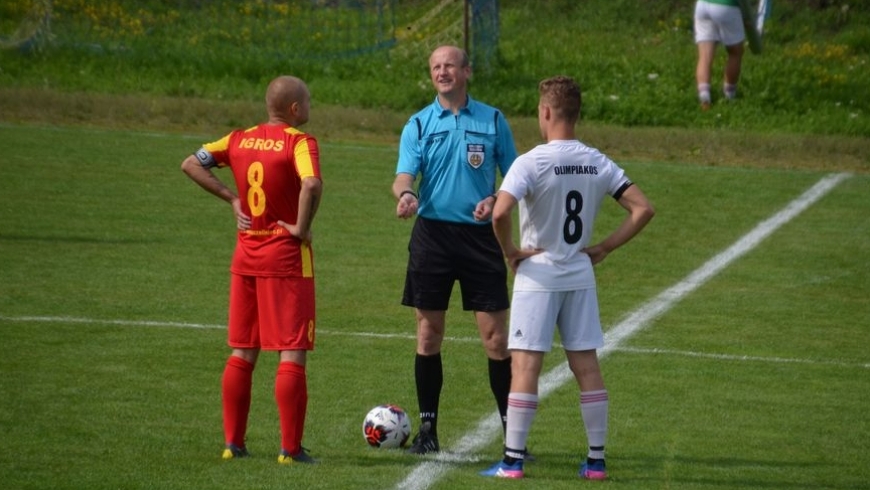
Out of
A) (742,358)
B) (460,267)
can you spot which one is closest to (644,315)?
(742,358)

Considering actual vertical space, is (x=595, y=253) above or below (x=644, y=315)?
above

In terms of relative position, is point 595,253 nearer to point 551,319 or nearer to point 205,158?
point 551,319

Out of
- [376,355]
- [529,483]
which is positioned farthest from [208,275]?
[529,483]

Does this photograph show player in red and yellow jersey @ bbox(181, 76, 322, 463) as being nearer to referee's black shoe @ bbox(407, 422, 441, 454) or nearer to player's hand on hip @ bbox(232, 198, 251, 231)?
player's hand on hip @ bbox(232, 198, 251, 231)

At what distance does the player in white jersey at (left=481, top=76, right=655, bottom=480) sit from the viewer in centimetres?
752

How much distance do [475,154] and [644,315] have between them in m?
4.56

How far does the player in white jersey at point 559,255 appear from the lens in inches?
296

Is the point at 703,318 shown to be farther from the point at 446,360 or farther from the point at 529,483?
the point at 529,483

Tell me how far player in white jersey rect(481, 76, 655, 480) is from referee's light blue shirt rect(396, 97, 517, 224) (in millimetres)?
605

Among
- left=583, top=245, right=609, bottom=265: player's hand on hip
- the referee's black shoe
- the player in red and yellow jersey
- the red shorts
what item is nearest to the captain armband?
the player in red and yellow jersey

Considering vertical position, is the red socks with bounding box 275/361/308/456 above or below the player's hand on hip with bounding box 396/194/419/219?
below

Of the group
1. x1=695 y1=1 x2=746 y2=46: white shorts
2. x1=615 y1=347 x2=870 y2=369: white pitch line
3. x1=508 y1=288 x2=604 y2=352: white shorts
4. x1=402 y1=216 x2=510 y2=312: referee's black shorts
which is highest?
x1=695 y1=1 x2=746 y2=46: white shorts

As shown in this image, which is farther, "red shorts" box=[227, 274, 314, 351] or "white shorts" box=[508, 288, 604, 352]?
"red shorts" box=[227, 274, 314, 351]

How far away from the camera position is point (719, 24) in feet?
67.5
